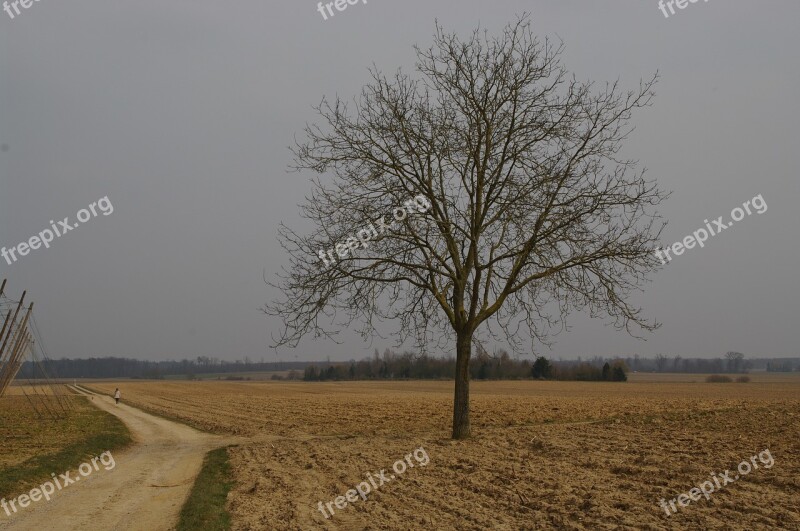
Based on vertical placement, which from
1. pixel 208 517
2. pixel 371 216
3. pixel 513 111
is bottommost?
pixel 208 517

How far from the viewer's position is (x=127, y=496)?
→ 1341 cm

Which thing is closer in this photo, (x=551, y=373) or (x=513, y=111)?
(x=513, y=111)

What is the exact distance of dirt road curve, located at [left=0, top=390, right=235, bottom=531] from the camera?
11.1m

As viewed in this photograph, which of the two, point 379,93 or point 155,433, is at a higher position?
point 379,93

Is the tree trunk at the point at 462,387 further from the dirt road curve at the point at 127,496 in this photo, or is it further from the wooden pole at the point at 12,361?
the wooden pole at the point at 12,361

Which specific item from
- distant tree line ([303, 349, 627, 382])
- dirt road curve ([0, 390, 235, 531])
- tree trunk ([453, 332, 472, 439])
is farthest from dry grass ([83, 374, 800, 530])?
distant tree line ([303, 349, 627, 382])

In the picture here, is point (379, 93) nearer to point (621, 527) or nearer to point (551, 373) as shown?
point (621, 527)

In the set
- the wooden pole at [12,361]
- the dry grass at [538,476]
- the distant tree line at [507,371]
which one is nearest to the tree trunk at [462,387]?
the dry grass at [538,476]

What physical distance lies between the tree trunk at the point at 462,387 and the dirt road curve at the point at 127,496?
698 cm

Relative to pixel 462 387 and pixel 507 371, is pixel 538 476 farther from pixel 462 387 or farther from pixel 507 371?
pixel 507 371

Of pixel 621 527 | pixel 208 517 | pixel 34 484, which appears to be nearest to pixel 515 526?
pixel 621 527

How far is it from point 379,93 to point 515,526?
13.4m

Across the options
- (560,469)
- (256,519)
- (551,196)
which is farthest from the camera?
(551,196)

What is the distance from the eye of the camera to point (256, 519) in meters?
11.0
